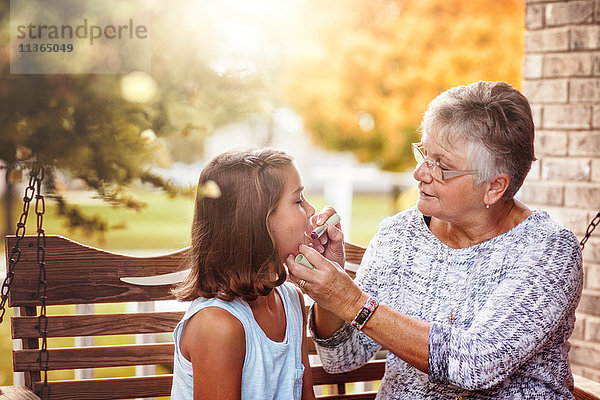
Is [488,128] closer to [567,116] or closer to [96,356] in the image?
[96,356]

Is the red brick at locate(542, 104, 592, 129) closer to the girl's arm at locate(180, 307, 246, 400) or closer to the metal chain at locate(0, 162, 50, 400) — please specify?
the girl's arm at locate(180, 307, 246, 400)

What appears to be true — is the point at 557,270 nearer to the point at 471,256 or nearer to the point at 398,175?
the point at 471,256

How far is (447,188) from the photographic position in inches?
74.5

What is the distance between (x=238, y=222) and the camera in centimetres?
175

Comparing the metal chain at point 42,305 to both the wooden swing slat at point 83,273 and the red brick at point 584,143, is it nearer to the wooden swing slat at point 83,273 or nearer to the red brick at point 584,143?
the wooden swing slat at point 83,273

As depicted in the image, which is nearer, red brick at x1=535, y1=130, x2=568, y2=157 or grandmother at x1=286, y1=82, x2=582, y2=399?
grandmother at x1=286, y1=82, x2=582, y2=399

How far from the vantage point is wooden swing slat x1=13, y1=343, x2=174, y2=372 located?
2074 millimetres

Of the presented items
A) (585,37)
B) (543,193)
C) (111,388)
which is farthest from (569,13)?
(111,388)

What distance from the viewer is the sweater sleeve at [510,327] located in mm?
1670

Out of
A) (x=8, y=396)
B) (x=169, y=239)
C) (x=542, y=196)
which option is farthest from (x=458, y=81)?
(x=8, y=396)

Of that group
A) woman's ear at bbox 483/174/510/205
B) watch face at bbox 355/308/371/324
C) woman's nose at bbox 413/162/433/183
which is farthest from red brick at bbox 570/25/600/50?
watch face at bbox 355/308/371/324

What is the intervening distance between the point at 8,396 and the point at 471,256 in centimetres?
143

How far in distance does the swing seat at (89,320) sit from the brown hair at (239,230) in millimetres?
457

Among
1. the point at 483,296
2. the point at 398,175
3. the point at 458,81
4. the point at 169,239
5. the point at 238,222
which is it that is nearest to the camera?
the point at 238,222
